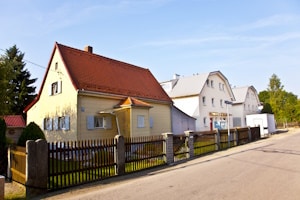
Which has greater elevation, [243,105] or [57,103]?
[243,105]

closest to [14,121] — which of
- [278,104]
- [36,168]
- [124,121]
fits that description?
[124,121]

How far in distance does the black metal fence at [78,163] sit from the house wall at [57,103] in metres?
7.92

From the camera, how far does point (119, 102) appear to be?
20578 millimetres

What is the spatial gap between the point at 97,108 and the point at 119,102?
7.02 ft

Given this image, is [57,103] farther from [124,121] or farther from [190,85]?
[190,85]

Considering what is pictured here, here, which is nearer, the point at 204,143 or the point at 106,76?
the point at 204,143

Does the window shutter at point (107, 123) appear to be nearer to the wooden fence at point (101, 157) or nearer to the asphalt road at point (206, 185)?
the wooden fence at point (101, 157)

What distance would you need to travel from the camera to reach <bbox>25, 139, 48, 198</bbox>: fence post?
8.20 metres

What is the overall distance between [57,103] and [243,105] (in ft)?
109

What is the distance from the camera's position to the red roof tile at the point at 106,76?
63.6 feet

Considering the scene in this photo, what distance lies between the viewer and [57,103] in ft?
65.9

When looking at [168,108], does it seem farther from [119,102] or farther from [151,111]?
[119,102]

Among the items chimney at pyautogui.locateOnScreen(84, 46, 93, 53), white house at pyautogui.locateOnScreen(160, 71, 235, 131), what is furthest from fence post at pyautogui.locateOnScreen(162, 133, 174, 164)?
white house at pyautogui.locateOnScreen(160, 71, 235, 131)

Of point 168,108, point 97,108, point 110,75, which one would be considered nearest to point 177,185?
point 97,108
